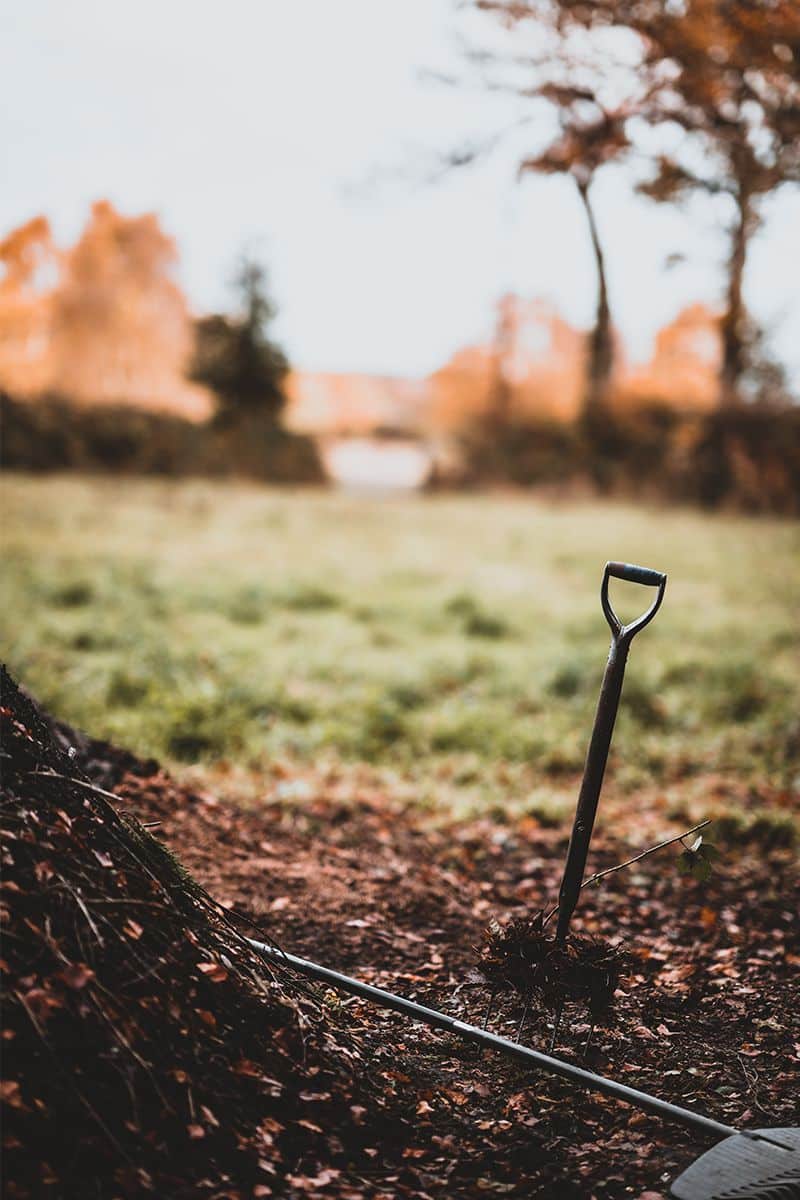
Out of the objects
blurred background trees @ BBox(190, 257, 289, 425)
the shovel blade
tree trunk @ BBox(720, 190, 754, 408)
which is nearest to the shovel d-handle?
the shovel blade

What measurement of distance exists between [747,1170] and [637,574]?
6.30ft

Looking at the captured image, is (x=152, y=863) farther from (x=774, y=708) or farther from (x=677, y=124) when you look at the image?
(x=774, y=708)

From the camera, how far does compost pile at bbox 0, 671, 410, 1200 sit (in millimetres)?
2305

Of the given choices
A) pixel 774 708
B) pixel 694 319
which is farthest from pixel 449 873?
pixel 694 319

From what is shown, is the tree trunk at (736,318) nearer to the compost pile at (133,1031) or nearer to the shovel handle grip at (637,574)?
the shovel handle grip at (637,574)

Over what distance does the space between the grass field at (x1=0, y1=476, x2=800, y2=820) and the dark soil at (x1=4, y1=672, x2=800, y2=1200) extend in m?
2.11

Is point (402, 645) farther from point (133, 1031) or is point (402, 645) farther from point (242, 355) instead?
point (242, 355)

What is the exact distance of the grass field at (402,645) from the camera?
7086mm

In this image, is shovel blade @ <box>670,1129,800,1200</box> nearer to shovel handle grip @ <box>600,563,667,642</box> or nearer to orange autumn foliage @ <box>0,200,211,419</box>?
shovel handle grip @ <box>600,563,667,642</box>

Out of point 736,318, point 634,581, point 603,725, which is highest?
point 736,318

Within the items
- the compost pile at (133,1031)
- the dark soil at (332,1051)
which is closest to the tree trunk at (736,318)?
the dark soil at (332,1051)

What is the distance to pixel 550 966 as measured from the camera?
3541 millimetres

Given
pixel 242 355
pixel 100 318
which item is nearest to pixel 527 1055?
pixel 100 318

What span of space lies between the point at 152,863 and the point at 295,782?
339 centimetres
